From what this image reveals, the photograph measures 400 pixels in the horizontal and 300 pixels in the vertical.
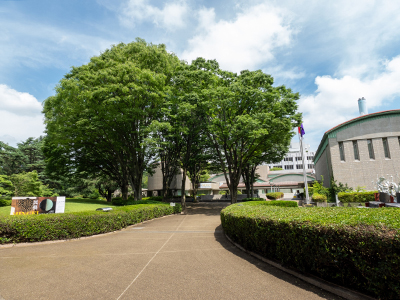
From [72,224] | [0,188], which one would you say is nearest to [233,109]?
[72,224]

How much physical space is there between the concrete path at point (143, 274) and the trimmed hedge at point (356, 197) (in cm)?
2068

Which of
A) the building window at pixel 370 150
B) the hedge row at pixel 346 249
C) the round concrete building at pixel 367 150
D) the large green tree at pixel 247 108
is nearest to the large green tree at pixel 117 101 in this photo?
the large green tree at pixel 247 108

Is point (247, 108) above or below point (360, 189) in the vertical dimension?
above

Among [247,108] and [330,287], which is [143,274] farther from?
[247,108]

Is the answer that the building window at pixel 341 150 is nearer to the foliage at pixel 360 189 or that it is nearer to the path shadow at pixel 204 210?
the foliage at pixel 360 189

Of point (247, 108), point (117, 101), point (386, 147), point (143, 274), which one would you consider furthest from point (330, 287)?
point (386, 147)

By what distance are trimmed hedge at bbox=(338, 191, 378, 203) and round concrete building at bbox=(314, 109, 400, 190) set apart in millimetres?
3210

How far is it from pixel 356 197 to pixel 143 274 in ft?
81.8

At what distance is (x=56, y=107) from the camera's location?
22.2 meters

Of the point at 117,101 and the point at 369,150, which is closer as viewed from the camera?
the point at 117,101

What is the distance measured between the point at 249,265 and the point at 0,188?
34.0 meters

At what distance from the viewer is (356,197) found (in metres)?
23.8

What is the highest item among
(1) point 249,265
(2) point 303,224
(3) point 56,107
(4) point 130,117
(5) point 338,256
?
(3) point 56,107

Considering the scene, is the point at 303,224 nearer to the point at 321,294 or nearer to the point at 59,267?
Result: the point at 321,294
